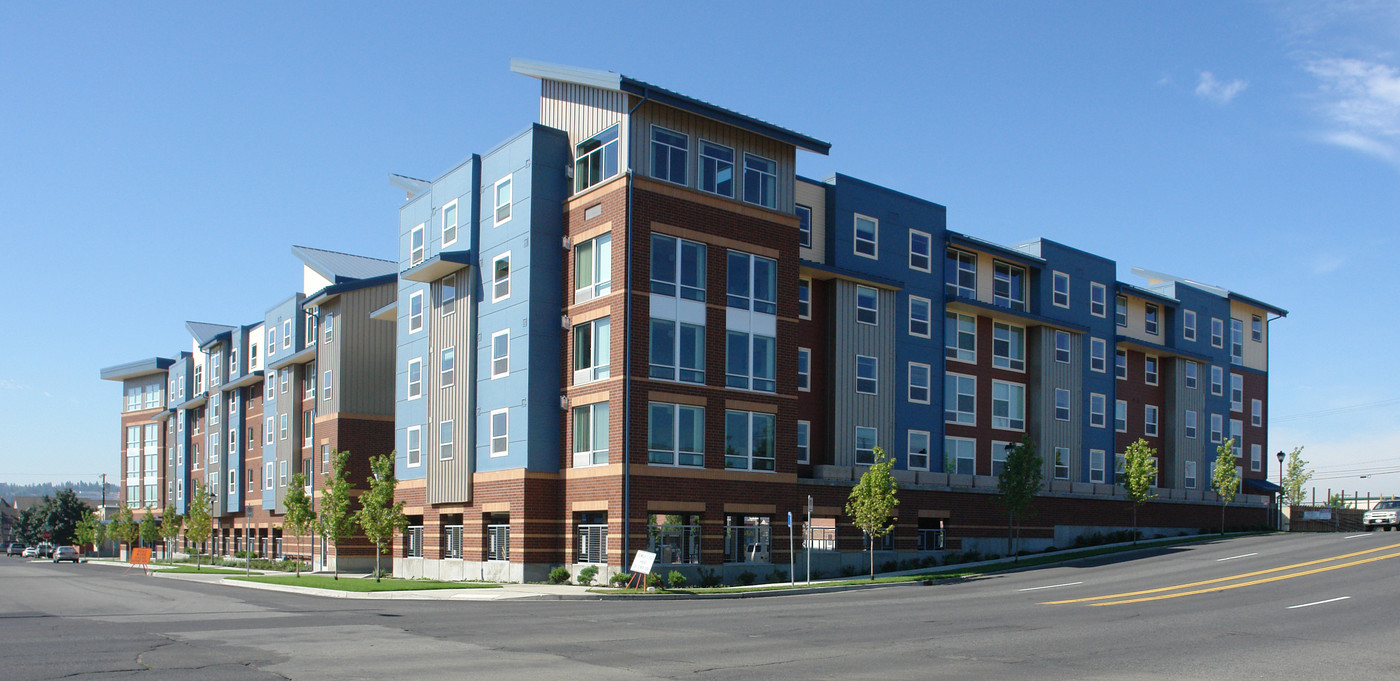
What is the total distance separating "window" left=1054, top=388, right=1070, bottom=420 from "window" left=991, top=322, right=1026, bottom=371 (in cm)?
245

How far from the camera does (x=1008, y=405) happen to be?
55.3 metres

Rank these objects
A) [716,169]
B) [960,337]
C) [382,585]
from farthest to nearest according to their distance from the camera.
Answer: [960,337] < [716,169] < [382,585]

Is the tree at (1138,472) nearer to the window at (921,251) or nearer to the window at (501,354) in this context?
the window at (921,251)

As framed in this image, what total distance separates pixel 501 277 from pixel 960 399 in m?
23.4

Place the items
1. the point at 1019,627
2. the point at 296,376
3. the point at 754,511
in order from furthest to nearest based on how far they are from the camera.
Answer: the point at 296,376 < the point at 754,511 < the point at 1019,627

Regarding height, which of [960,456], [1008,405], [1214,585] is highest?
[1008,405]

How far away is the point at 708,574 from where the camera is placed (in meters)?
38.2

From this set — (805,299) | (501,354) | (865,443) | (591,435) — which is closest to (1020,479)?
(865,443)

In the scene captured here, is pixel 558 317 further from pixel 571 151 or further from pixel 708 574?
pixel 708 574

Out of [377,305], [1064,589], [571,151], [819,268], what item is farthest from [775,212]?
[377,305]

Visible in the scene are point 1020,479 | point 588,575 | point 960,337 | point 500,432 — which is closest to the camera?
point 588,575

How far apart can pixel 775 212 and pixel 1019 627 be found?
75.4 ft

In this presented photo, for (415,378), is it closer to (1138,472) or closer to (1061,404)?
(1061,404)

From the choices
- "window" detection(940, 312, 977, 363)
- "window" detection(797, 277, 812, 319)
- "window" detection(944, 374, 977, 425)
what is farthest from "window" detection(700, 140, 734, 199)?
"window" detection(944, 374, 977, 425)
